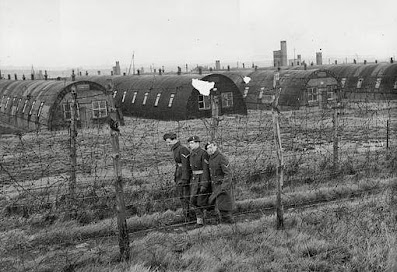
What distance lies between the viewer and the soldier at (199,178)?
28.7 ft

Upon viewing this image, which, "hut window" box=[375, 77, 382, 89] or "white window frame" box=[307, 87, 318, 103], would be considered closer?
"white window frame" box=[307, 87, 318, 103]

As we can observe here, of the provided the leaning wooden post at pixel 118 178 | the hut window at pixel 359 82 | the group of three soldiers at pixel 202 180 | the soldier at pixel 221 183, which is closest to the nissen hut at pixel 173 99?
the hut window at pixel 359 82

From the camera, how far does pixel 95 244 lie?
25.7 ft

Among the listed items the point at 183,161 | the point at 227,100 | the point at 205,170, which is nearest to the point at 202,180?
the point at 205,170

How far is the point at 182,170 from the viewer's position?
29.6ft

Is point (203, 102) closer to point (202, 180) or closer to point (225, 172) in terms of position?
point (202, 180)

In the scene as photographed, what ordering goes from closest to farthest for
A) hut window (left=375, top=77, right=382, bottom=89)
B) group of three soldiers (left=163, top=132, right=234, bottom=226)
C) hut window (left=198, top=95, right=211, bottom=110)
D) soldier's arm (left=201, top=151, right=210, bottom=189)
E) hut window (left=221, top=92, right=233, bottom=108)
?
group of three soldiers (left=163, top=132, right=234, bottom=226)
soldier's arm (left=201, top=151, right=210, bottom=189)
hut window (left=198, top=95, right=211, bottom=110)
hut window (left=221, top=92, right=233, bottom=108)
hut window (left=375, top=77, right=382, bottom=89)

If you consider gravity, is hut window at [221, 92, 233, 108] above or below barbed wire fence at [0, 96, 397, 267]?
above

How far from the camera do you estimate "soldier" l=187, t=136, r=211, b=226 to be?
8.74 m

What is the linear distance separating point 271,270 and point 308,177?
587 cm

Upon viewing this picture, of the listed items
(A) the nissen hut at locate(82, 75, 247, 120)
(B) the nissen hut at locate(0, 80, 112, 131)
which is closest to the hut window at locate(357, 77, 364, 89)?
(A) the nissen hut at locate(82, 75, 247, 120)

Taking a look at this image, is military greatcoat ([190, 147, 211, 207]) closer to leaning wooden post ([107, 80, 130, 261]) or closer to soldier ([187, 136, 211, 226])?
soldier ([187, 136, 211, 226])

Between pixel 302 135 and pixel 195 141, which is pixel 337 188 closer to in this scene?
pixel 195 141

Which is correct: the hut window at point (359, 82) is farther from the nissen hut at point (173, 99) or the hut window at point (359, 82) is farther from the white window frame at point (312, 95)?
the nissen hut at point (173, 99)
